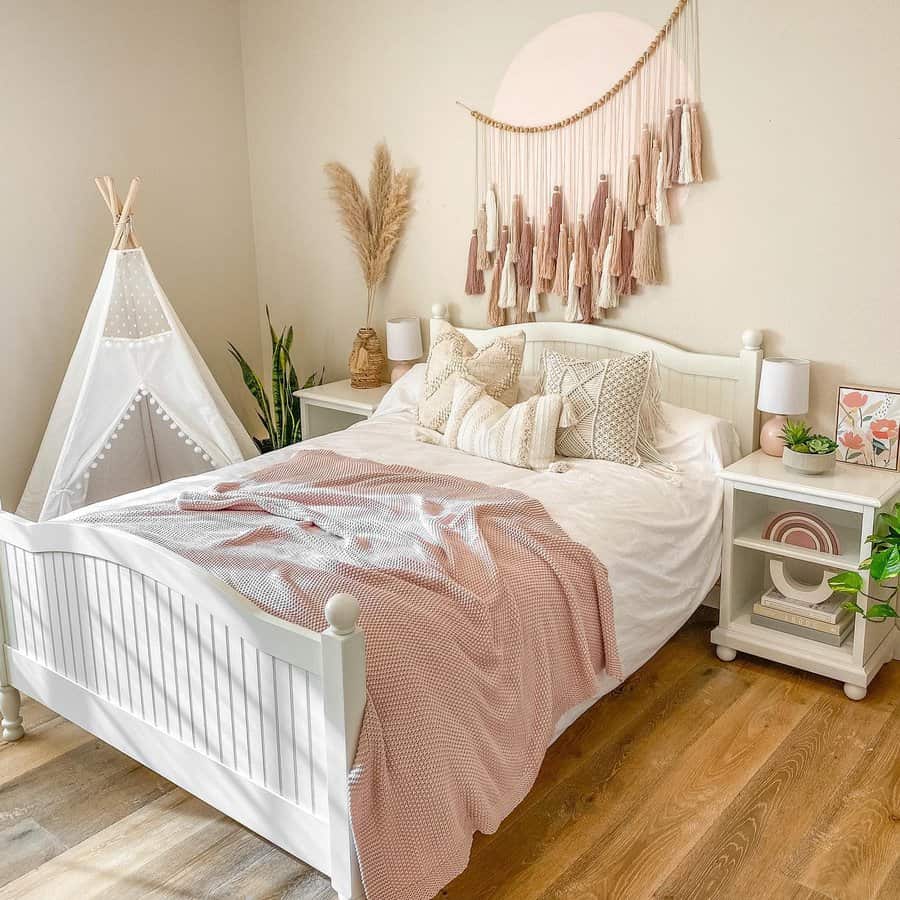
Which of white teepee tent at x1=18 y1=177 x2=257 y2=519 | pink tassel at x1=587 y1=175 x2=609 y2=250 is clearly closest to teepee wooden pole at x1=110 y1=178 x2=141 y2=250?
white teepee tent at x1=18 y1=177 x2=257 y2=519

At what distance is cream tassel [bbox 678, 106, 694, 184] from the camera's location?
3.32 m

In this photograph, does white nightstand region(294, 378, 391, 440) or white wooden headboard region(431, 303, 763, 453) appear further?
white nightstand region(294, 378, 391, 440)

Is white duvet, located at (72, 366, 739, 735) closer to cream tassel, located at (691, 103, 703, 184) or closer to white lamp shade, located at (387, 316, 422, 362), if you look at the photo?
white lamp shade, located at (387, 316, 422, 362)

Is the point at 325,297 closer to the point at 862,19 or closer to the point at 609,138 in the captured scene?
the point at 609,138

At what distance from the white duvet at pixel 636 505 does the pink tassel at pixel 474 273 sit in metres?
0.76

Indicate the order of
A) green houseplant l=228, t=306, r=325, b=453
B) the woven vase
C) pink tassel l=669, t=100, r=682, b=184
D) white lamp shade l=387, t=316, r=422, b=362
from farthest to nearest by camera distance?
green houseplant l=228, t=306, r=325, b=453, the woven vase, white lamp shade l=387, t=316, r=422, b=362, pink tassel l=669, t=100, r=682, b=184

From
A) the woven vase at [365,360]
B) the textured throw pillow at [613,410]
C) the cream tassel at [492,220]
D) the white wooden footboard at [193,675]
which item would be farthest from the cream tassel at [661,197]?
the white wooden footboard at [193,675]

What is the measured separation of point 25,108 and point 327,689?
122 inches

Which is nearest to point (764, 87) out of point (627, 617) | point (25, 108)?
point (627, 617)

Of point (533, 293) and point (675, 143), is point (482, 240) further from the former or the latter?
point (675, 143)

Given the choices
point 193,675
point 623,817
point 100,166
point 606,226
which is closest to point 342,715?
point 193,675

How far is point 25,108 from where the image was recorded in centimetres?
390

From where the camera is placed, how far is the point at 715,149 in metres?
3.33

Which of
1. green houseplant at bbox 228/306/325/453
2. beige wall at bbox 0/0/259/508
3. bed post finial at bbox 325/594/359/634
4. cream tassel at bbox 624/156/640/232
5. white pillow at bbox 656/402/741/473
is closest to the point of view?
bed post finial at bbox 325/594/359/634
